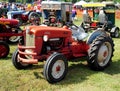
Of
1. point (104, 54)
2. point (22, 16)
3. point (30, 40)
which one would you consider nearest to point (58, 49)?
point (30, 40)

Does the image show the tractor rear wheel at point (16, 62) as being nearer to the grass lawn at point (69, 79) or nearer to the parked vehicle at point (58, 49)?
the parked vehicle at point (58, 49)

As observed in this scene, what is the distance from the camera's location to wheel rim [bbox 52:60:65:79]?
247 inches

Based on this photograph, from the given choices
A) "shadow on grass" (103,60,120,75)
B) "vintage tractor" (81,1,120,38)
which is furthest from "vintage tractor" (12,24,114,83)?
"vintage tractor" (81,1,120,38)

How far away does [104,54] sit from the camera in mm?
7383

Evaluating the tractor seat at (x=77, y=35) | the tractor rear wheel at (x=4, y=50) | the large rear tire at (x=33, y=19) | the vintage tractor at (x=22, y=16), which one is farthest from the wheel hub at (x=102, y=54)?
the vintage tractor at (x=22, y=16)

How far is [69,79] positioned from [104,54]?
137 cm

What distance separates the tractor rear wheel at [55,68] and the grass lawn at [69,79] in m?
0.13

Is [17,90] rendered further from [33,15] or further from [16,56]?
[33,15]

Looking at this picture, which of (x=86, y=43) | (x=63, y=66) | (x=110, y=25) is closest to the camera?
(x=63, y=66)

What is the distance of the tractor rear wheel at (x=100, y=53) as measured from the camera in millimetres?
6984

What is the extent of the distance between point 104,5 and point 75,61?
314 inches

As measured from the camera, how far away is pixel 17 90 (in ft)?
19.2

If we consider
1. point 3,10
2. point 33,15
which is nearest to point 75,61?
point 33,15

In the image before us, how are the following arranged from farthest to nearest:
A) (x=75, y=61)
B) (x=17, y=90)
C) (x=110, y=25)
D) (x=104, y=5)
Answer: (x=104, y=5)
(x=110, y=25)
(x=75, y=61)
(x=17, y=90)
